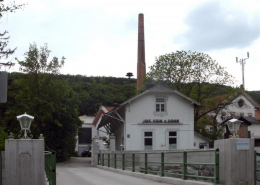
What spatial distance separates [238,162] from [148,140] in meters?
25.0

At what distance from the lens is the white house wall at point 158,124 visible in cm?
3459

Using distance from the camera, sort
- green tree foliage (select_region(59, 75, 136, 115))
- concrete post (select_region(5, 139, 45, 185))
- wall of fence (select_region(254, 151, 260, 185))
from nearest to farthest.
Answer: concrete post (select_region(5, 139, 45, 185))
wall of fence (select_region(254, 151, 260, 185))
green tree foliage (select_region(59, 75, 136, 115))

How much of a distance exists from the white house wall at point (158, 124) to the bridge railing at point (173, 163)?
230 inches

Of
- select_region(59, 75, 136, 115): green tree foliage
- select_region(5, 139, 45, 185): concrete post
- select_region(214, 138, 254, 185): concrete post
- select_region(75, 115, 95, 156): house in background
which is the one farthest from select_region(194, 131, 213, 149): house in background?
select_region(59, 75, 136, 115): green tree foliage

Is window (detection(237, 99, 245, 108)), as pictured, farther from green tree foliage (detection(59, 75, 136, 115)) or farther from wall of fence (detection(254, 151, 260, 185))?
wall of fence (detection(254, 151, 260, 185))

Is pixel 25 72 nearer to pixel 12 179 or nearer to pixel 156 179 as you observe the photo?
pixel 156 179

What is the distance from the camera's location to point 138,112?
34.8m

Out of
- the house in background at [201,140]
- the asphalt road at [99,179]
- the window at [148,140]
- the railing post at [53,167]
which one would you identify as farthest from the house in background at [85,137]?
the railing post at [53,167]

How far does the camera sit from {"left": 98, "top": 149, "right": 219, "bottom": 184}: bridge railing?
11.5 m

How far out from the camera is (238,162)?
33.4 ft

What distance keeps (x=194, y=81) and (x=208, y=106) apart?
10.9 ft

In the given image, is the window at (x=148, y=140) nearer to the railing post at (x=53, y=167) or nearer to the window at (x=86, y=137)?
the railing post at (x=53, y=167)

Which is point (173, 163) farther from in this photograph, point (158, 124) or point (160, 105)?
point (160, 105)

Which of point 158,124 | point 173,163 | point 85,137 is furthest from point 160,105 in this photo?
point 85,137
